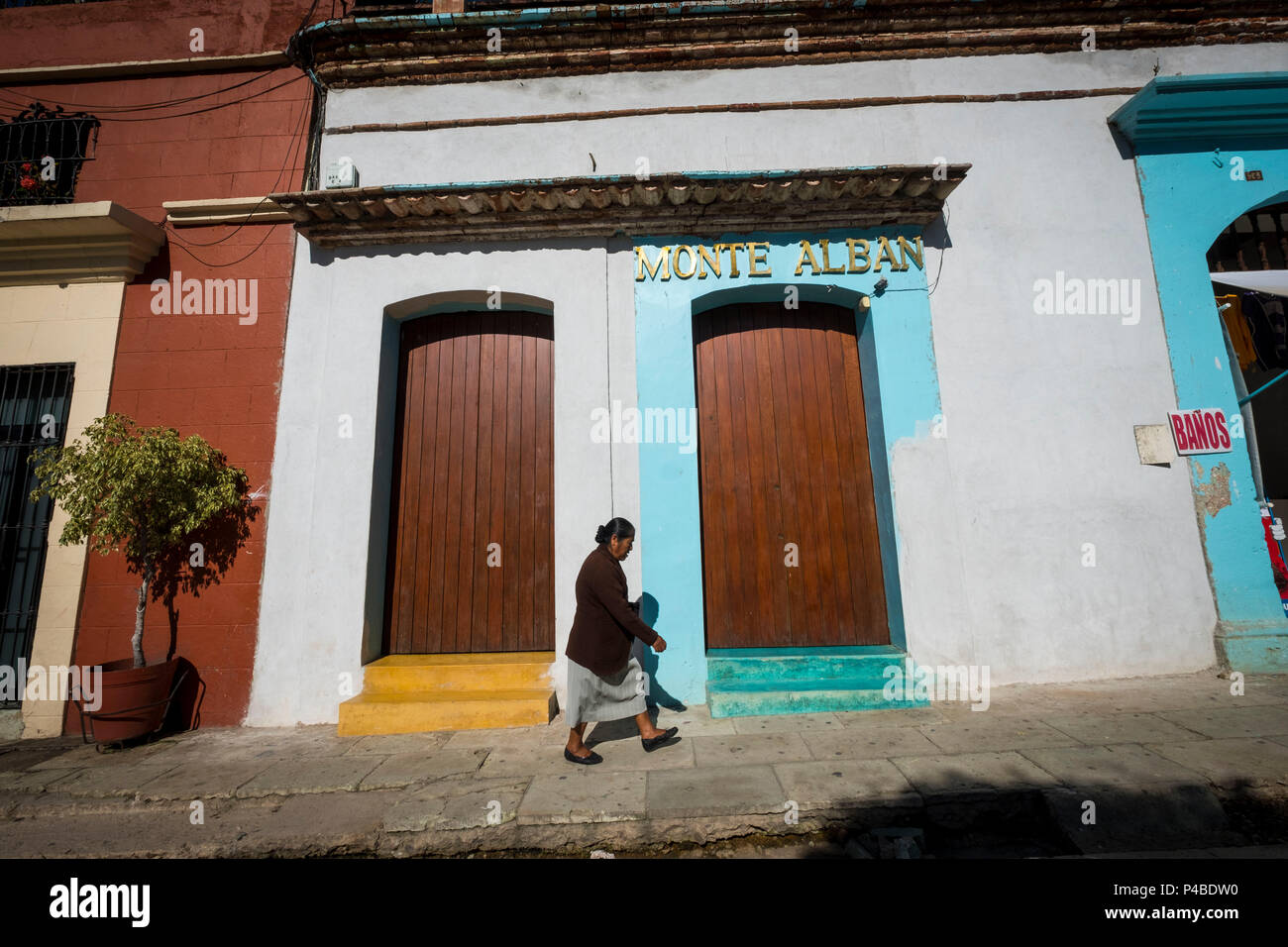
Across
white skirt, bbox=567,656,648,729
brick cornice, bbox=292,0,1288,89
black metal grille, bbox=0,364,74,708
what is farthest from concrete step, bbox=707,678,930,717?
black metal grille, bbox=0,364,74,708

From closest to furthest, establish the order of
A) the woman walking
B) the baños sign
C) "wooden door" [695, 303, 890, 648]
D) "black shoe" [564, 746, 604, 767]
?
1. "black shoe" [564, 746, 604, 767]
2. the woman walking
3. "wooden door" [695, 303, 890, 648]
4. the baños sign

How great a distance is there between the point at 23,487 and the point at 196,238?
9.76 feet

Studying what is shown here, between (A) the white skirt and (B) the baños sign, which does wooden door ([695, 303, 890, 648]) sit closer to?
(B) the baños sign

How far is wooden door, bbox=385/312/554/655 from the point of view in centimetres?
511

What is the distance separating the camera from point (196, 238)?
5.54 m

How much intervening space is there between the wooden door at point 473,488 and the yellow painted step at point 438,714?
2.20 feet

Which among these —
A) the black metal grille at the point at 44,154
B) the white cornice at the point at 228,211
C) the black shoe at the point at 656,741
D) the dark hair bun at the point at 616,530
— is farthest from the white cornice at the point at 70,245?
the black shoe at the point at 656,741

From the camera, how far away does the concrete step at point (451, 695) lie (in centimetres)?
441

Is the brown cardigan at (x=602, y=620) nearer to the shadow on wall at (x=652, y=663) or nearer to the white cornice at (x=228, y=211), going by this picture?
the shadow on wall at (x=652, y=663)

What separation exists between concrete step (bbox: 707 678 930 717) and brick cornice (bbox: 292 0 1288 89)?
623 centimetres

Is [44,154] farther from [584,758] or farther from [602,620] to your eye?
[584,758]

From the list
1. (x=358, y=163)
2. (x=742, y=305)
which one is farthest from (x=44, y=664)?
(x=742, y=305)

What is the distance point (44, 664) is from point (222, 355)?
317 centimetres

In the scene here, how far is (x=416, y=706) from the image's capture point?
14.5 ft
